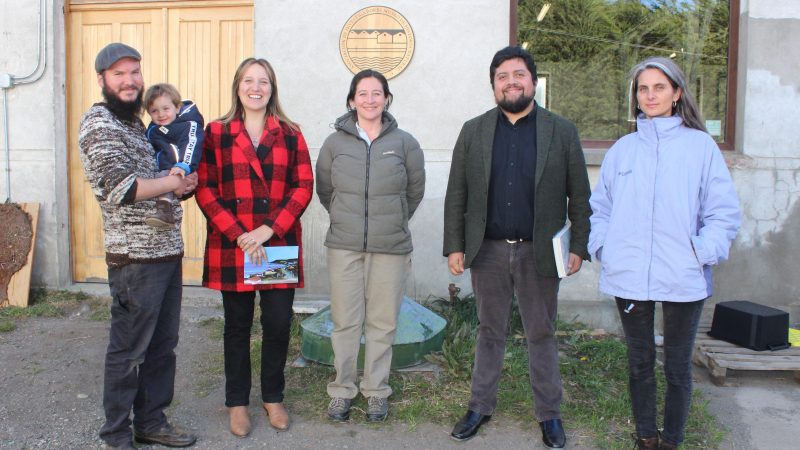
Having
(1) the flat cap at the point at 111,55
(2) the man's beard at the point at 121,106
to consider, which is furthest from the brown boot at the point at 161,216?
(1) the flat cap at the point at 111,55

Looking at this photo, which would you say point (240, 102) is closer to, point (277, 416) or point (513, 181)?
point (513, 181)

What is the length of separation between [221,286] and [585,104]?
13.0 feet

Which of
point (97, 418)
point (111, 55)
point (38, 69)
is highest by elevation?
point (38, 69)

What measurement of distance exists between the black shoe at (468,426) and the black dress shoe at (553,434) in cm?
35

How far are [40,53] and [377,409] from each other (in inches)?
194

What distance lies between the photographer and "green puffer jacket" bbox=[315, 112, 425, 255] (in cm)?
374

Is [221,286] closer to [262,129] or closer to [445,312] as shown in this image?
[262,129]

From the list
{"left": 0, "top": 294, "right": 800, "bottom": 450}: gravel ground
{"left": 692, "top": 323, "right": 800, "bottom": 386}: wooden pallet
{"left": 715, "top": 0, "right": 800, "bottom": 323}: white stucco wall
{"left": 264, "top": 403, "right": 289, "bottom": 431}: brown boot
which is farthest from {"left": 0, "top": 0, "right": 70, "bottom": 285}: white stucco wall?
{"left": 715, "top": 0, "right": 800, "bottom": 323}: white stucco wall

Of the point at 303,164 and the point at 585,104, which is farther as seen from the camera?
the point at 585,104

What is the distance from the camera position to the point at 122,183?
3.10 meters

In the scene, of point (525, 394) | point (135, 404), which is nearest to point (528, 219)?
point (525, 394)

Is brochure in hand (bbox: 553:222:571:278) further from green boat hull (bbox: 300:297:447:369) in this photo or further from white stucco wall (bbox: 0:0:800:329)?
white stucco wall (bbox: 0:0:800:329)

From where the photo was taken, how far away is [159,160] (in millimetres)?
3434

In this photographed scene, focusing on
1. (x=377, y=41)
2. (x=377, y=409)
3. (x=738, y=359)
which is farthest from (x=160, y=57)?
(x=738, y=359)
